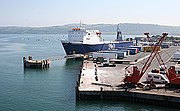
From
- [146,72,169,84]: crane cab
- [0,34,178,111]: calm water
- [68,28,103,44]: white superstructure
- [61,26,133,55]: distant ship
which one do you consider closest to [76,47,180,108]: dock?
[0,34,178,111]: calm water

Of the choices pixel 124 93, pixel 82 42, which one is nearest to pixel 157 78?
pixel 124 93

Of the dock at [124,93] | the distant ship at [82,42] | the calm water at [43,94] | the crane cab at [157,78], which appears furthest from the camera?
the distant ship at [82,42]

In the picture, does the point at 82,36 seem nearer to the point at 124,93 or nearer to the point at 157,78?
the point at 157,78

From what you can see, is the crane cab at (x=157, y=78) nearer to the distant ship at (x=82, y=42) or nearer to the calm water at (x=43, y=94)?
the calm water at (x=43, y=94)

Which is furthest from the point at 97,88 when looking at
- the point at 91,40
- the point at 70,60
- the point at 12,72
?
the point at 91,40

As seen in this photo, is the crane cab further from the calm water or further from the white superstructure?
the white superstructure

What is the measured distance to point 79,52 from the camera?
60969 millimetres

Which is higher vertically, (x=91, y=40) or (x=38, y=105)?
(x=91, y=40)

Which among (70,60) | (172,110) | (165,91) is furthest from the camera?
(70,60)

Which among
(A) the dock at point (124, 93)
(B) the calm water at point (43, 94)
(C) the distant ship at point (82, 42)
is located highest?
(C) the distant ship at point (82, 42)

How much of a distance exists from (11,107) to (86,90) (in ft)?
21.1

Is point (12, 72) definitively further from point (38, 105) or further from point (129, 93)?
point (129, 93)

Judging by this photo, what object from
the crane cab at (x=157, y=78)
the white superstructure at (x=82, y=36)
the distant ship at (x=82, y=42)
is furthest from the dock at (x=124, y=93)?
the white superstructure at (x=82, y=36)

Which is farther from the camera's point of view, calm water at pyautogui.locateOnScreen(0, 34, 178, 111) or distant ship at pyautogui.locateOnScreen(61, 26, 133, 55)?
distant ship at pyautogui.locateOnScreen(61, 26, 133, 55)
